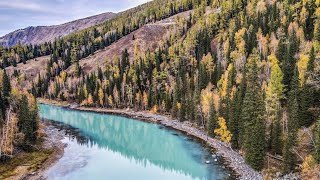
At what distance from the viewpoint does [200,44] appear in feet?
489

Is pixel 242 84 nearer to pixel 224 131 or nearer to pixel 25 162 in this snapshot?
pixel 224 131

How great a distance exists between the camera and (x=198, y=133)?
287 ft

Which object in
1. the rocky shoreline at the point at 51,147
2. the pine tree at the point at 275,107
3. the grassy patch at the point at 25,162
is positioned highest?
the pine tree at the point at 275,107

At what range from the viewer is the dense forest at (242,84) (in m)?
53.8

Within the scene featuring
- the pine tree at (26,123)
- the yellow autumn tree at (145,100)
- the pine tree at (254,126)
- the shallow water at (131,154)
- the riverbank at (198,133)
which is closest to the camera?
the pine tree at (254,126)

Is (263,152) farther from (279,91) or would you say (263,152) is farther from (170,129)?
(170,129)

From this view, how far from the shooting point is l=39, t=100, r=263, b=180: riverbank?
53.6m

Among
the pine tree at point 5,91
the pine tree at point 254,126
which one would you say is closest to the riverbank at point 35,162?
the pine tree at point 5,91

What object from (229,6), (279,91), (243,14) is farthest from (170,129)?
→ (229,6)

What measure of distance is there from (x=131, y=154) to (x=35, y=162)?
77.2 feet

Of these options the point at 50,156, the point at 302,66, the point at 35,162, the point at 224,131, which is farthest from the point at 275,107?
the point at 35,162

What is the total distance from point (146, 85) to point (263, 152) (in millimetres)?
95685

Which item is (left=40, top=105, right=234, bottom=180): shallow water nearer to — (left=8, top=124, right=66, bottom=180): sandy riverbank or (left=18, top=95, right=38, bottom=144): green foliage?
(left=8, top=124, right=66, bottom=180): sandy riverbank

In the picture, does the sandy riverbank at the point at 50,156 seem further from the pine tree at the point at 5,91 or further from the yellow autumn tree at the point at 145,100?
the yellow autumn tree at the point at 145,100
